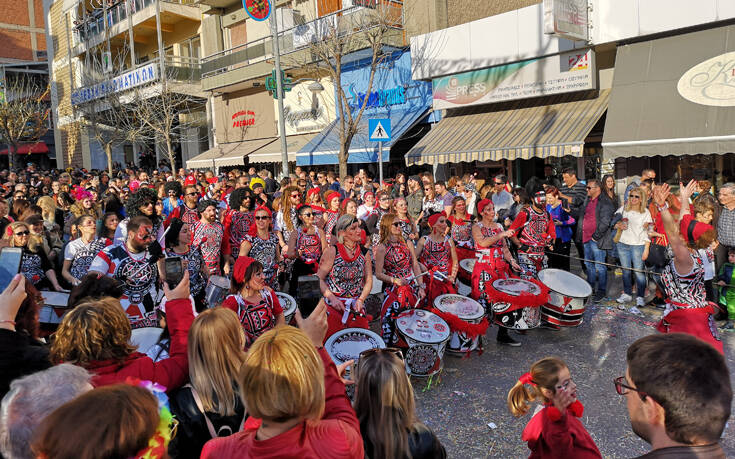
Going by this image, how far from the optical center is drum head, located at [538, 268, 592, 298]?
5656 millimetres

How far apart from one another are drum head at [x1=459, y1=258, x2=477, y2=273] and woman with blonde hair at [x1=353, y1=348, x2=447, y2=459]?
4.39 meters

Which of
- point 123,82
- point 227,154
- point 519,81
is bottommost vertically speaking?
point 227,154

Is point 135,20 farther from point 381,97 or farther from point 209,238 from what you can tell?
point 209,238

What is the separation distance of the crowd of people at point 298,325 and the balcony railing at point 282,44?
32.2 ft

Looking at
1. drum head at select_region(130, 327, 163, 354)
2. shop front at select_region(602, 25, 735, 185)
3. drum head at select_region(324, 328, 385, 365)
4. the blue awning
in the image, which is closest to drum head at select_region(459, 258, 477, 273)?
drum head at select_region(324, 328, 385, 365)

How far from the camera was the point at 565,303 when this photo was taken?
18.5ft

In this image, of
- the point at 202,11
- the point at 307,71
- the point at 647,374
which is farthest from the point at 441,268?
the point at 202,11

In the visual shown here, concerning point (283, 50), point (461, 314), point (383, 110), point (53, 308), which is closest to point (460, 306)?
point (461, 314)

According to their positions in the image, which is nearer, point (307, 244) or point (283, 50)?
point (307, 244)

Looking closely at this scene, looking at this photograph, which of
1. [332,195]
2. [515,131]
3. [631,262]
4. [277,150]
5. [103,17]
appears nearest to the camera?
[631,262]

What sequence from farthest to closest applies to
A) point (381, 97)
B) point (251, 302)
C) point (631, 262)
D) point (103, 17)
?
point (103, 17) < point (381, 97) < point (631, 262) < point (251, 302)

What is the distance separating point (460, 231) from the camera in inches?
274

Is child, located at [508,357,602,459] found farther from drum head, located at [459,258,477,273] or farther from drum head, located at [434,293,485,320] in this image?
drum head, located at [459,258,477,273]

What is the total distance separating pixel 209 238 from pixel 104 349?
13.0 feet
